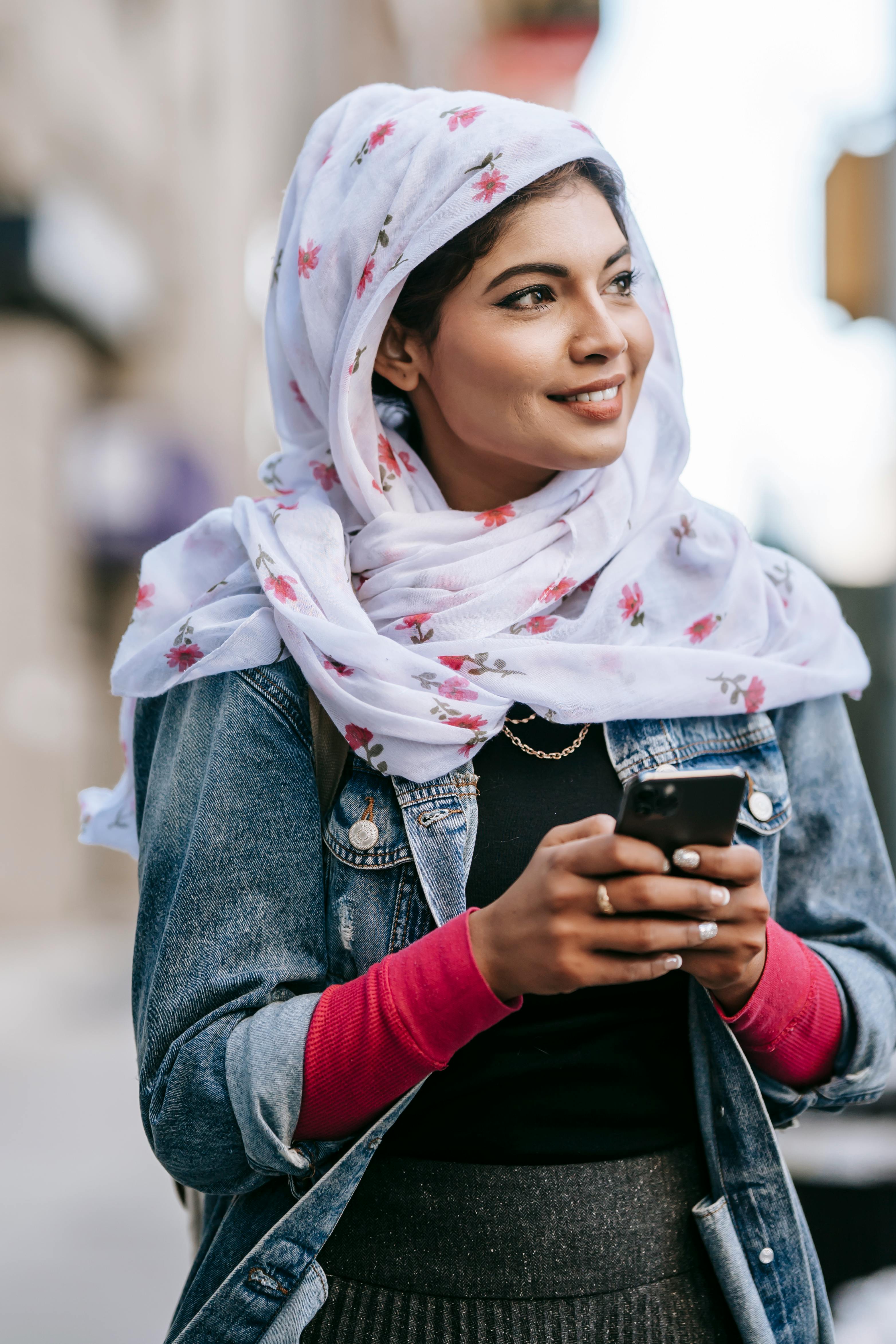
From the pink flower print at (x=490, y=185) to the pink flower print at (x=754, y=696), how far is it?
2.37 feet

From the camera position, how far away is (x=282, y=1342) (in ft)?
4.55

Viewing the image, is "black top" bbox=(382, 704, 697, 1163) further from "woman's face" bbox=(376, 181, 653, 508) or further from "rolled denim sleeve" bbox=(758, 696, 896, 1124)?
"woman's face" bbox=(376, 181, 653, 508)

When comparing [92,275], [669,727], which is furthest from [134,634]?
[92,275]

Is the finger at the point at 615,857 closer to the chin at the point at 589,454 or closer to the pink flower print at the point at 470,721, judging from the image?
the pink flower print at the point at 470,721

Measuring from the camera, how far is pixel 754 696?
1590 mm

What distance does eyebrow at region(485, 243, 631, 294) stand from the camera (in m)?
1.53

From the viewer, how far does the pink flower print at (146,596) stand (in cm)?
167

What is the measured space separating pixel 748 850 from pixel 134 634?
91 cm

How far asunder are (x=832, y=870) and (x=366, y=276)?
1048 mm

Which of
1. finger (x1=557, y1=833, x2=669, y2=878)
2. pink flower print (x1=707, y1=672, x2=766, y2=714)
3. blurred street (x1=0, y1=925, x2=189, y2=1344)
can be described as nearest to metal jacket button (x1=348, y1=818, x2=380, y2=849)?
finger (x1=557, y1=833, x2=669, y2=878)

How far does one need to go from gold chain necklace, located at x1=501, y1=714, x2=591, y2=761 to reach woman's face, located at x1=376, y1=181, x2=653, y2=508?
344 millimetres

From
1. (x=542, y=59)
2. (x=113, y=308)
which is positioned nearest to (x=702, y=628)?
(x=542, y=59)

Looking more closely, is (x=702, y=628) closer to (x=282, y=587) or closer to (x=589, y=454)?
(x=589, y=454)

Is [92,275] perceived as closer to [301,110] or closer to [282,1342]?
[301,110]
